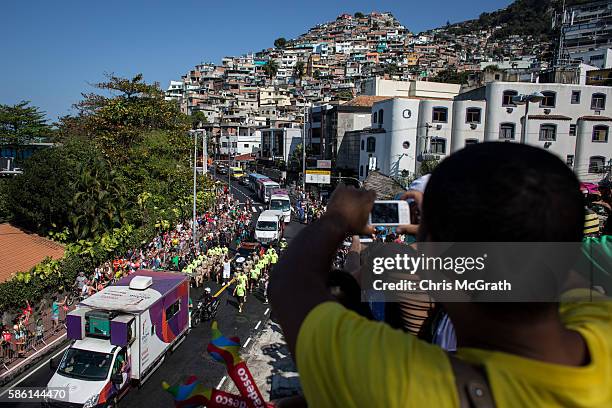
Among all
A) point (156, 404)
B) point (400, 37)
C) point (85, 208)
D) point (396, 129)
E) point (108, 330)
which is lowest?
point (156, 404)

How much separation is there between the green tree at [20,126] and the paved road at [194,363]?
30.1 meters

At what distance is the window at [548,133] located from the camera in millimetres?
31328

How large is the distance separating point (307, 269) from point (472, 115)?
34.3 m

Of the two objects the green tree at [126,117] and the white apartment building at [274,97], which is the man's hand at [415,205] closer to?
the green tree at [126,117]

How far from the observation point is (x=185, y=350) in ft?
46.8

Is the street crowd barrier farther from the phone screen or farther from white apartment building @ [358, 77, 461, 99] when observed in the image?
white apartment building @ [358, 77, 461, 99]

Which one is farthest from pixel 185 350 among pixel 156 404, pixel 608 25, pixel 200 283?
pixel 608 25

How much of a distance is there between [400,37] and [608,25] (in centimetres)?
9302

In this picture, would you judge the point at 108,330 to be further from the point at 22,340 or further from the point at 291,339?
the point at 291,339

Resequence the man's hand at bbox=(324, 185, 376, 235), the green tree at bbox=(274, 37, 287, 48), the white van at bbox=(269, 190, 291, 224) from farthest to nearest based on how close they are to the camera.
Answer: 1. the green tree at bbox=(274, 37, 287, 48)
2. the white van at bbox=(269, 190, 291, 224)
3. the man's hand at bbox=(324, 185, 376, 235)

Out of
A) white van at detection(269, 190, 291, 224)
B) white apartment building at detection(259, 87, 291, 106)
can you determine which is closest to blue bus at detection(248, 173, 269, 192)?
white van at detection(269, 190, 291, 224)

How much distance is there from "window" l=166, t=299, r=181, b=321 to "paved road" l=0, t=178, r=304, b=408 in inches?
55.5

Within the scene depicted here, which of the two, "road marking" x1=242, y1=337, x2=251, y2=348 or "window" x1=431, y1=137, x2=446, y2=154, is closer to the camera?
"road marking" x1=242, y1=337, x2=251, y2=348

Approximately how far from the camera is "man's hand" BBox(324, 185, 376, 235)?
127 centimetres
